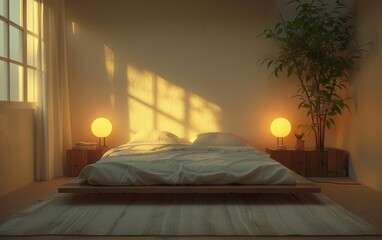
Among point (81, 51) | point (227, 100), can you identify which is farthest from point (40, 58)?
point (227, 100)

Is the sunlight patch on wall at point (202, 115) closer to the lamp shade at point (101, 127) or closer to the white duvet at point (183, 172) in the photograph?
the lamp shade at point (101, 127)

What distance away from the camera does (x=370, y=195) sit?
3777 millimetres

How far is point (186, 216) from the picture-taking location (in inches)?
114

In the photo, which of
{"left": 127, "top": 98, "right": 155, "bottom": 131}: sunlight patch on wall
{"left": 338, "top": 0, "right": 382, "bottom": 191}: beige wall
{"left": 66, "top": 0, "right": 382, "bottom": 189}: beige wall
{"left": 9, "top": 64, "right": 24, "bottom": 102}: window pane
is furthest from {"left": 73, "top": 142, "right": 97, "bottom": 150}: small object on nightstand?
{"left": 338, "top": 0, "right": 382, "bottom": 191}: beige wall

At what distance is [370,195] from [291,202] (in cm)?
97

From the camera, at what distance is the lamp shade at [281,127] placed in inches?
192

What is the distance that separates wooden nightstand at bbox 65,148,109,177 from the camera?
15.6 feet

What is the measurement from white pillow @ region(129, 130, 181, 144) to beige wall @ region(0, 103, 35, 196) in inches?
44.6

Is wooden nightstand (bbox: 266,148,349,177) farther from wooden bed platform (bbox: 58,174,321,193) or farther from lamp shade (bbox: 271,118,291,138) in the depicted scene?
wooden bed platform (bbox: 58,174,321,193)

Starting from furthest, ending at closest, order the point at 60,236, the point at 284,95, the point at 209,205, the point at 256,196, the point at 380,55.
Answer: the point at 284,95
the point at 380,55
the point at 256,196
the point at 209,205
the point at 60,236

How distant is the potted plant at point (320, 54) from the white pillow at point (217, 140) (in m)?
0.91

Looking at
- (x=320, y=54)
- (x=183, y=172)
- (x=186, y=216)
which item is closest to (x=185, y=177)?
(x=183, y=172)

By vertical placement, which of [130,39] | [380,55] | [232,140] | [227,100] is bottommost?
[232,140]

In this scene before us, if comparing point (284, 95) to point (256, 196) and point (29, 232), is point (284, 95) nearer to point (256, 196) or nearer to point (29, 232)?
point (256, 196)
